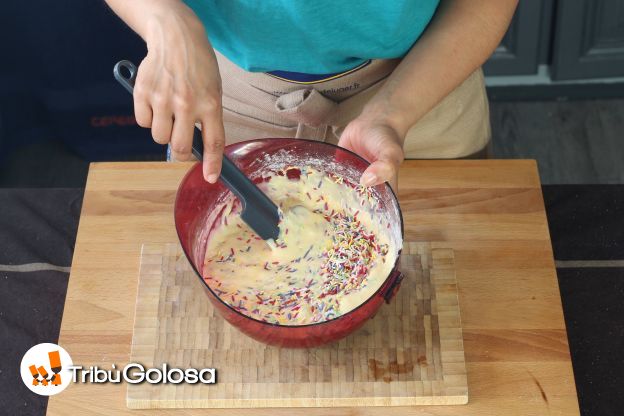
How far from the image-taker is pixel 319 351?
1043 millimetres

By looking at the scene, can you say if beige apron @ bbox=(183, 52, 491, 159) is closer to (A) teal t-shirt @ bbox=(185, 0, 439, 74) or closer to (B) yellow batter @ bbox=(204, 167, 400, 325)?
(A) teal t-shirt @ bbox=(185, 0, 439, 74)

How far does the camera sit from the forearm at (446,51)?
1.15m

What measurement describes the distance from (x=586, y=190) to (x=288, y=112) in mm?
459

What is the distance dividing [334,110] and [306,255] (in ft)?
0.95

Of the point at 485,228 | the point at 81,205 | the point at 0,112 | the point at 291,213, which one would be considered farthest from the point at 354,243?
the point at 0,112

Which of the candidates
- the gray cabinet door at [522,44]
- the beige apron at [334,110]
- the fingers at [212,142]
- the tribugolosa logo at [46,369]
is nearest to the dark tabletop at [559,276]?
the tribugolosa logo at [46,369]


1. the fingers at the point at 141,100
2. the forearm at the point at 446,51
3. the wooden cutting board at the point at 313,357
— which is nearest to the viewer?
the fingers at the point at 141,100

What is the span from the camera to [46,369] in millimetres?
1081

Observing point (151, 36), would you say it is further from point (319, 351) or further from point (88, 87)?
point (88, 87)

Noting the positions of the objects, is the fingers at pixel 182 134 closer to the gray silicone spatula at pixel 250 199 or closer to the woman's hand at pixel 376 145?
the gray silicone spatula at pixel 250 199

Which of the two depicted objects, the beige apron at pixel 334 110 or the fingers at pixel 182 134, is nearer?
the fingers at pixel 182 134

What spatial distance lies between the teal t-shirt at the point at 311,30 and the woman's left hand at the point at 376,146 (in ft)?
0.36

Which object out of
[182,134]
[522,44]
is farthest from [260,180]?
[522,44]

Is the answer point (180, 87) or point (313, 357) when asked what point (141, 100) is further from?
point (313, 357)
